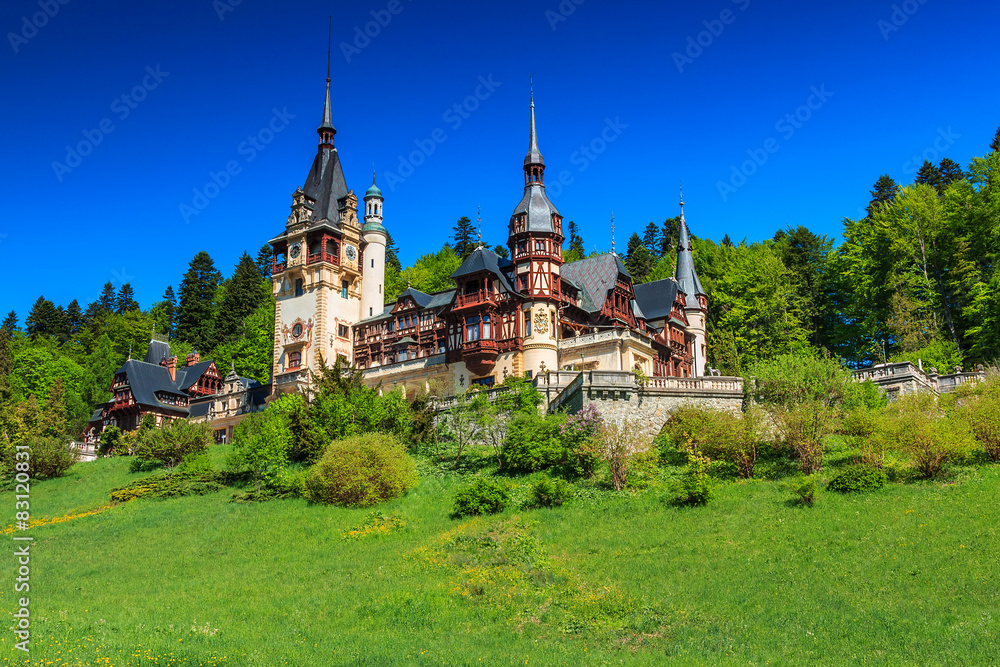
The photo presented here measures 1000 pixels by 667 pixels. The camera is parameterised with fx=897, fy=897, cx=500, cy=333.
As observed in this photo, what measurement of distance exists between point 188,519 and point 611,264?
3138cm

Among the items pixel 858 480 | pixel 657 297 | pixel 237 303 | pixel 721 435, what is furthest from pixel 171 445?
→ pixel 237 303

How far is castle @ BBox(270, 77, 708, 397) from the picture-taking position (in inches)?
2042

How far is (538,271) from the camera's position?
52.6 meters

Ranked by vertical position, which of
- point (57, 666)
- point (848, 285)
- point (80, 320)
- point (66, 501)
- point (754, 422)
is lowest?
point (57, 666)

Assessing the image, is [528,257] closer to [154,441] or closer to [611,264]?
[611,264]

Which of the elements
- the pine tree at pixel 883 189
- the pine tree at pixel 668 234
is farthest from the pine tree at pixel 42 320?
the pine tree at pixel 883 189

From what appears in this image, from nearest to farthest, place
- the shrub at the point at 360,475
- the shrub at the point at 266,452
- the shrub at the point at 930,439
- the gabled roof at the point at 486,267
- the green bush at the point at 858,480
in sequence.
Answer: the green bush at the point at 858,480, the shrub at the point at 930,439, the shrub at the point at 360,475, the shrub at the point at 266,452, the gabled roof at the point at 486,267

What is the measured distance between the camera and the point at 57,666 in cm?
1742

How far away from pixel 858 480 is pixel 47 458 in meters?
39.7

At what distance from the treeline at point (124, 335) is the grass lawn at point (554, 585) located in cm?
3666

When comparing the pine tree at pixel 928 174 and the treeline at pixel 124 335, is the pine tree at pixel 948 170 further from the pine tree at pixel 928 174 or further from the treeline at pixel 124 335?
the treeline at pixel 124 335

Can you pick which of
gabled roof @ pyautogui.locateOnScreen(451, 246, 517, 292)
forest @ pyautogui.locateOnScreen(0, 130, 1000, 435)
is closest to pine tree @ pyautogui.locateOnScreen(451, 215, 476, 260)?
forest @ pyautogui.locateOnScreen(0, 130, 1000, 435)

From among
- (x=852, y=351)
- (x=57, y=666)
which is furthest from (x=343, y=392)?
(x=852, y=351)

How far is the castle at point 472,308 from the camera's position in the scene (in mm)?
51875
